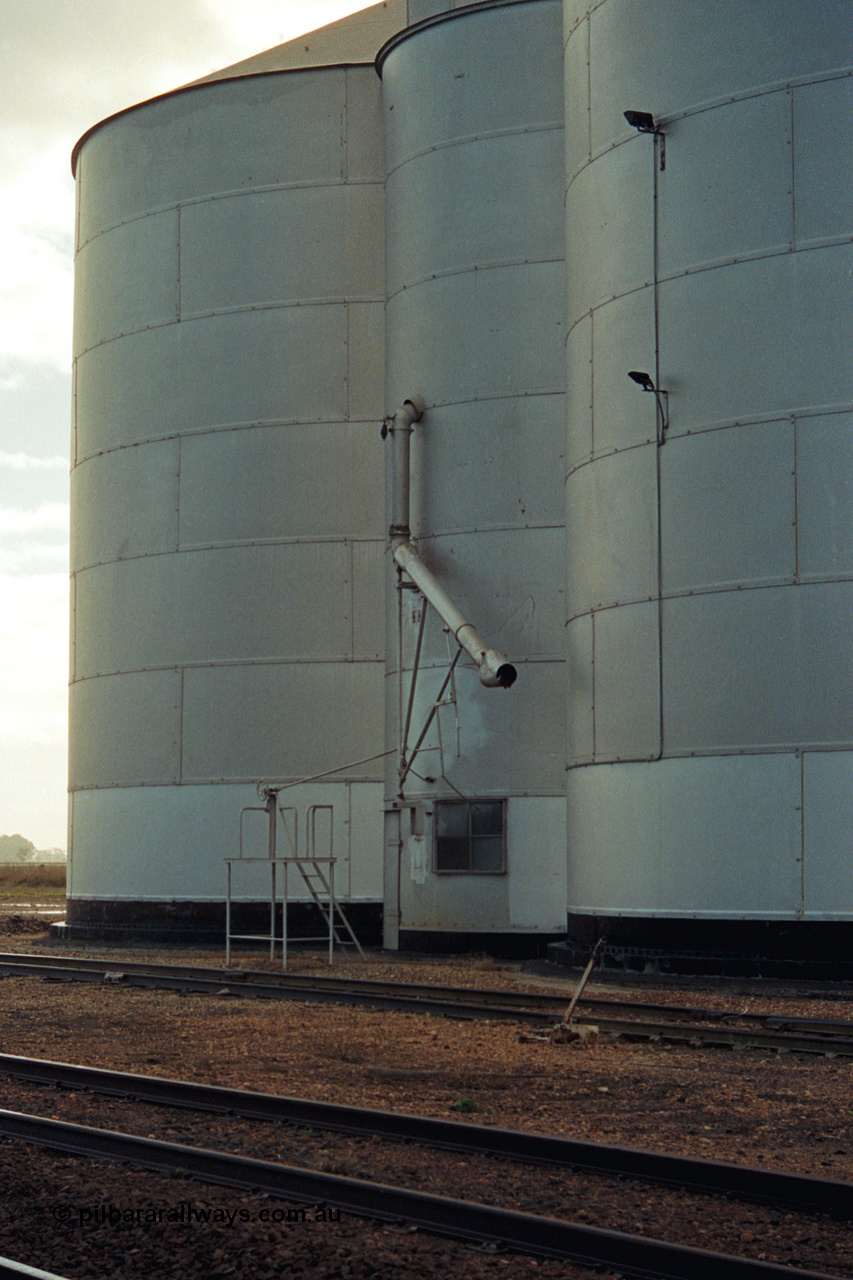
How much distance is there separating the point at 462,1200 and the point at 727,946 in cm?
1129

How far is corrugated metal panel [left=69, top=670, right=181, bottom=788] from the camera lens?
29031mm

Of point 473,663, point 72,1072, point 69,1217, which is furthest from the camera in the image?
point 473,663

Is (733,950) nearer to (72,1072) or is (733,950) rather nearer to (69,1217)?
(72,1072)

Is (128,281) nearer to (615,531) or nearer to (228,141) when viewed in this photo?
(228,141)

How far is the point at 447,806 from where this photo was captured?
2497cm

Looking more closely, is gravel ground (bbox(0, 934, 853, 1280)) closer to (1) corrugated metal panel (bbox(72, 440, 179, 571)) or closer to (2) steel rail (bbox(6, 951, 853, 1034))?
(2) steel rail (bbox(6, 951, 853, 1034))

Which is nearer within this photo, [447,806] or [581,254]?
[581,254]

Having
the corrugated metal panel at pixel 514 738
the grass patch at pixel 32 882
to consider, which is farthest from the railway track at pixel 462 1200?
the grass patch at pixel 32 882

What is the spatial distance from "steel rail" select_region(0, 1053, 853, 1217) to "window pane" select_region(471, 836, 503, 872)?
12.6m

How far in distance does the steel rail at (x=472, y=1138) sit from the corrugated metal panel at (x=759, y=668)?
9.32 meters

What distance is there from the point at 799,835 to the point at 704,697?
6.80 feet

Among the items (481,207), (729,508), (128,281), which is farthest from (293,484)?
(729,508)

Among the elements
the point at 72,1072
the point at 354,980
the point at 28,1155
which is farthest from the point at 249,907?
the point at 28,1155

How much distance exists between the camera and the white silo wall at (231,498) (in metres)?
28.0
